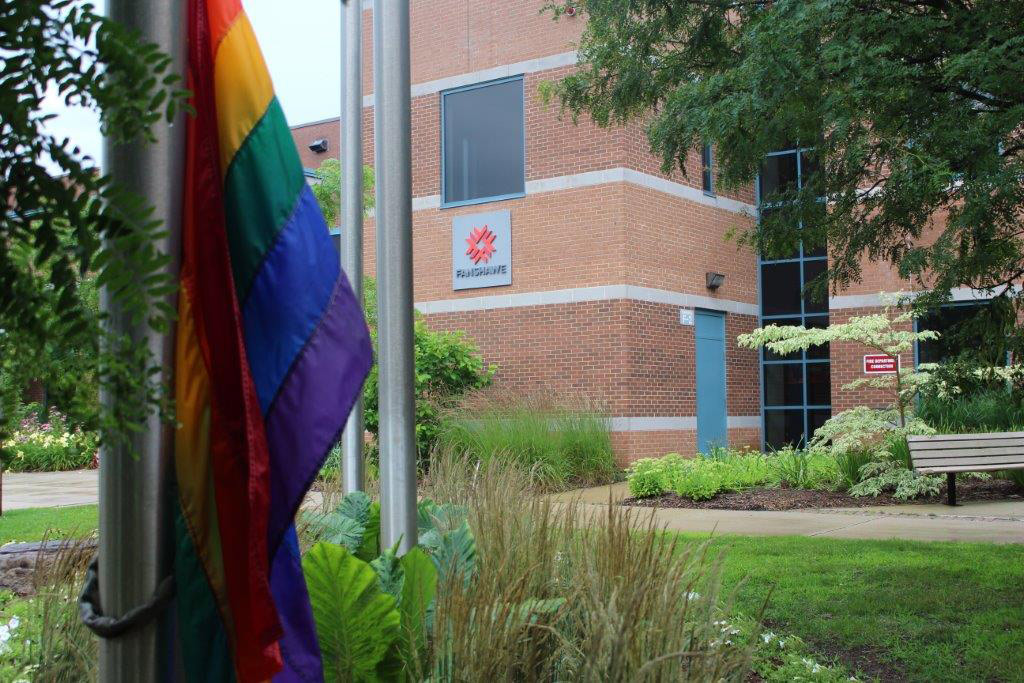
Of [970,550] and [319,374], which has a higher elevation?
[319,374]

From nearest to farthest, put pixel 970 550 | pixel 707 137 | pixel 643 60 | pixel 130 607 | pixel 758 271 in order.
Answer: pixel 130 607
pixel 707 137
pixel 643 60
pixel 970 550
pixel 758 271

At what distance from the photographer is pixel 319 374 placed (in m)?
2.38

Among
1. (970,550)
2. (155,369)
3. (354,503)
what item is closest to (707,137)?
(354,503)

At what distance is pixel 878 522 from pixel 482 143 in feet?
40.3

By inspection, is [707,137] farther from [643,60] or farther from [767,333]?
[767,333]

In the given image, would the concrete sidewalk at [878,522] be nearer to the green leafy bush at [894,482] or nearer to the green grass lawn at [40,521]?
the green leafy bush at [894,482]

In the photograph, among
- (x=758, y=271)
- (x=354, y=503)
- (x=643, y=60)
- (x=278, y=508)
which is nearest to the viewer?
(x=278, y=508)

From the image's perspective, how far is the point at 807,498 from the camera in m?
14.1

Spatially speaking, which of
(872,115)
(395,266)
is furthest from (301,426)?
(872,115)

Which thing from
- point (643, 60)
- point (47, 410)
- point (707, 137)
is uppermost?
point (643, 60)

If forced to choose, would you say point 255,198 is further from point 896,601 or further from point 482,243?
point 482,243

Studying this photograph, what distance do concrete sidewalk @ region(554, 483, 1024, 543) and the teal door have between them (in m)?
8.54

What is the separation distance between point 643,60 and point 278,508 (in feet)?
20.5

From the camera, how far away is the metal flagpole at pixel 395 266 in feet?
14.3
